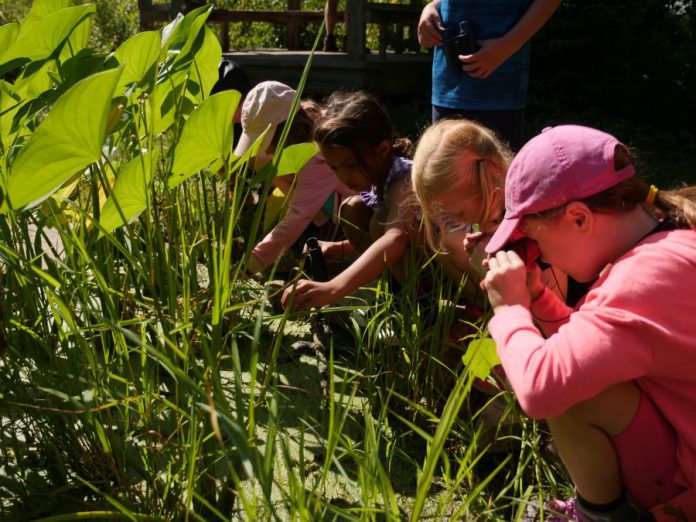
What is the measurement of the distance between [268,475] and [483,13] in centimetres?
181

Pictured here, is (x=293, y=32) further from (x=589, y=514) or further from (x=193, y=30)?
(x=589, y=514)

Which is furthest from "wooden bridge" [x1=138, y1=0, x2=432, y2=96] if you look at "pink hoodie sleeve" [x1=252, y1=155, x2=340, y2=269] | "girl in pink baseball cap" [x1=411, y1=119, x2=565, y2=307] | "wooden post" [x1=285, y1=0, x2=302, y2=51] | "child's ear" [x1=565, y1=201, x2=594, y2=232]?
"child's ear" [x1=565, y1=201, x2=594, y2=232]

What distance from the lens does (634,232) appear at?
1.35 m

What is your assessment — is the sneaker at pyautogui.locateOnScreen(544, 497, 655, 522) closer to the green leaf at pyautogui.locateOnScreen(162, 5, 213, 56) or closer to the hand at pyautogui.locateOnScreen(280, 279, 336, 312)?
the hand at pyautogui.locateOnScreen(280, 279, 336, 312)

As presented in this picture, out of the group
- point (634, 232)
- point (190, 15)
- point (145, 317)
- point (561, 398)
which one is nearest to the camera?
point (561, 398)

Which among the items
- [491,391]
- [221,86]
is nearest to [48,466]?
[491,391]

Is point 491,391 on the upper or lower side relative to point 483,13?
lower

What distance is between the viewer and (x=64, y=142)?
1136mm

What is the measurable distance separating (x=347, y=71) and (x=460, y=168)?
4562 mm

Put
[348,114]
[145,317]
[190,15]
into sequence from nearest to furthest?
1. [145,317]
2. [190,15]
3. [348,114]

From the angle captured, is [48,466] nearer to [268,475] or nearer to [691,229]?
[268,475]

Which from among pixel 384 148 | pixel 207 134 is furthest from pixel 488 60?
pixel 207 134

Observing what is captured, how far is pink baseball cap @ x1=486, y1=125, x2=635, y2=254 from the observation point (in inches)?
51.9

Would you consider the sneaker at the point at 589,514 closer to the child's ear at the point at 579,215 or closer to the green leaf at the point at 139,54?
the child's ear at the point at 579,215
